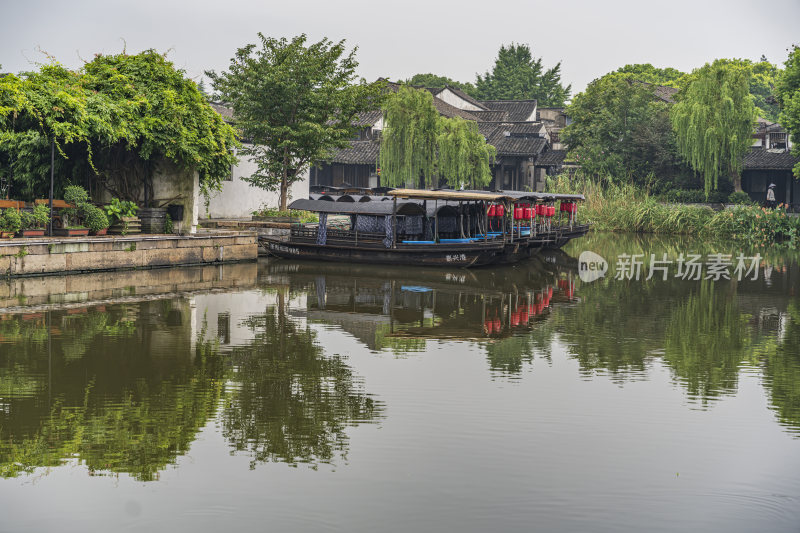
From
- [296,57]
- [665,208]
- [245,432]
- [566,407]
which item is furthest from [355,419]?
[665,208]

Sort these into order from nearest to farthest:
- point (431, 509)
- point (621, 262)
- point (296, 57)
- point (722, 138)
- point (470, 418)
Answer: point (431, 509)
point (470, 418)
point (621, 262)
point (296, 57)
point (722, 138)

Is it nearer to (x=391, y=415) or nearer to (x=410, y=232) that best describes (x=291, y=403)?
(x=391, y=415)

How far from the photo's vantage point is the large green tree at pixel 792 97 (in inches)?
1704

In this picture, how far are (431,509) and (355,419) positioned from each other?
8.25 ft

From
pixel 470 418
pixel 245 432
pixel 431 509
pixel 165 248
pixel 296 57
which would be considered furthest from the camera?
pixel 296 57

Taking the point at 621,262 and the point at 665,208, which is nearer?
the point at 621,262

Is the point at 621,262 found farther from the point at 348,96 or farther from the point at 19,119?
the point at 19,119

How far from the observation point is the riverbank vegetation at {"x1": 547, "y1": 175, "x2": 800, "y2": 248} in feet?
136

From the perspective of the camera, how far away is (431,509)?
22.7 ft

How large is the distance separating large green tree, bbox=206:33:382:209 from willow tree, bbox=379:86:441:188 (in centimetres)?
540

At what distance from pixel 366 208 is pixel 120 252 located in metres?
7.41

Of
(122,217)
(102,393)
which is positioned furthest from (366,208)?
(102,393)

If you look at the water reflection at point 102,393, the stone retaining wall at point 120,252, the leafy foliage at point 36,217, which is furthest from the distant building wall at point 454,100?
the water reflection at point 102,393

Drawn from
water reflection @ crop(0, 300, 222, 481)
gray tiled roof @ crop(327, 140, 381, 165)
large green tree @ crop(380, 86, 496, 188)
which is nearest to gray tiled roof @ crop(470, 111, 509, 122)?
gray tiled roof @ crop(327, 140, 381, 165)
